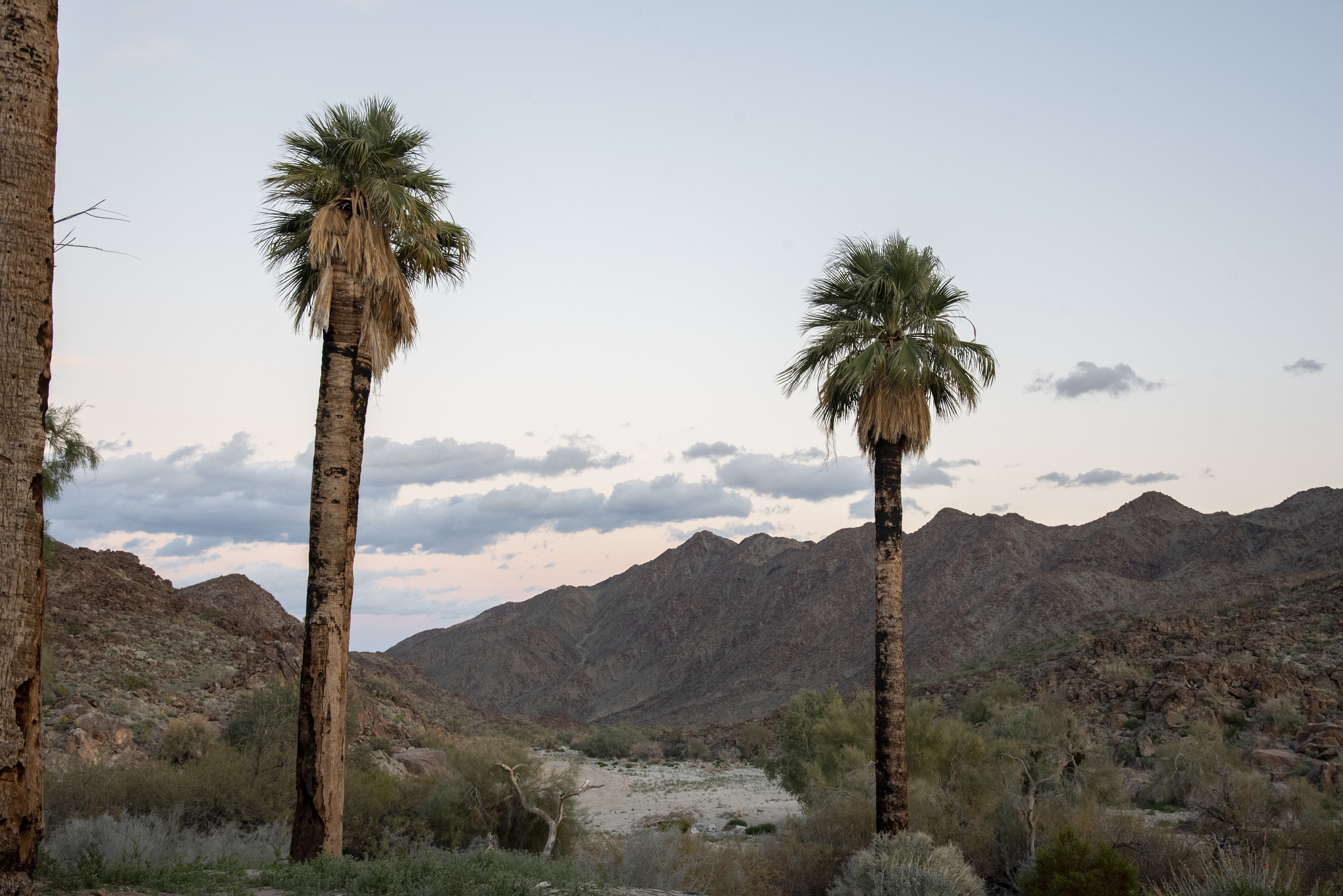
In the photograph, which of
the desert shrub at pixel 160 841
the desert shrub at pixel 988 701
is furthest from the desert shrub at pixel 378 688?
the desert shrub at pixel 988 701

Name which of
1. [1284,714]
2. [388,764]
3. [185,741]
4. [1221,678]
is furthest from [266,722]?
[1221,678]

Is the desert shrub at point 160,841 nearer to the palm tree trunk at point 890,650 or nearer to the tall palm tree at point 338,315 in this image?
the tall palm tree at point 338,315

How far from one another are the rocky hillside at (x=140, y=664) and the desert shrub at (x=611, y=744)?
13023 mm

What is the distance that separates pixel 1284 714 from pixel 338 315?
28670 mm

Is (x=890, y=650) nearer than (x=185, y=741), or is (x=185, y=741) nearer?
(x=890, y=650)

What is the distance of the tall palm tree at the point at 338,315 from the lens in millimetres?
10648

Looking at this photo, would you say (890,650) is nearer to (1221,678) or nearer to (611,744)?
(1221,678)

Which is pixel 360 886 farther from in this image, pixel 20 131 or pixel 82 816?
pixel 82 816

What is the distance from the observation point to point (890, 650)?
1370cm

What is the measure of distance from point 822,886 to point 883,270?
1032 centimetres

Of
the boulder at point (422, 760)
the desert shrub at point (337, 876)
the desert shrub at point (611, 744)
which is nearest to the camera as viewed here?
the desert shrub at point (337, 876)

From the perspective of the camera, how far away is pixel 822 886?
46.1 feet

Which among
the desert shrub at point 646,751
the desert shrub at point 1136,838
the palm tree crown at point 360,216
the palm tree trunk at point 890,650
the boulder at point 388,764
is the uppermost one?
the palm tree crown at point 360,216

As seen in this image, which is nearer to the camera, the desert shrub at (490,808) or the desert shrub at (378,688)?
the desert shrub at (490,808)
